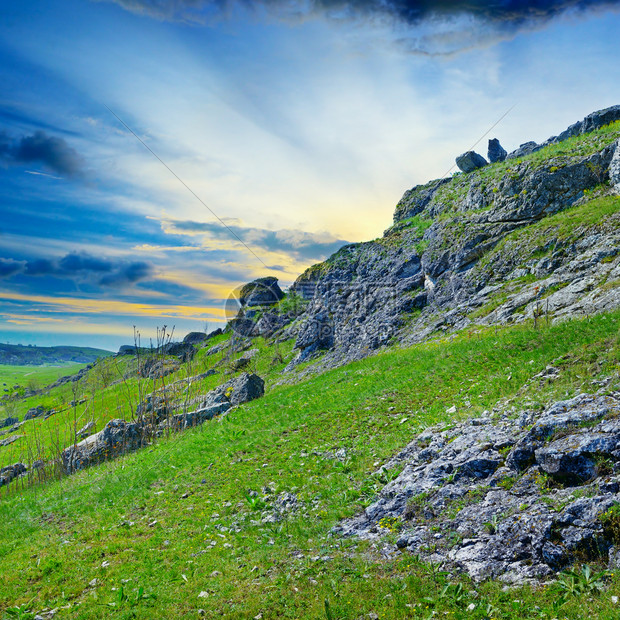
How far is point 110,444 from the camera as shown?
124ft

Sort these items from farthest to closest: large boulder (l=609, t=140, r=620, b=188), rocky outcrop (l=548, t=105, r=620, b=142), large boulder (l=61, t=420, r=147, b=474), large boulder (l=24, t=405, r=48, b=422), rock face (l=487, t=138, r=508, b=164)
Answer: large boulder (l=24, t=405, r=48, b=422)
rock face (l=487, t=138, r=508, b=164)
rocky outcrop (l=548, t=105, r=620, b=142)
large boulder (l=61, t=420, r=147, b=474)
large boulder (l=609, t=140, r=620, b=188)

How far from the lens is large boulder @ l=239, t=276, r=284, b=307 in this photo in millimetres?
123062

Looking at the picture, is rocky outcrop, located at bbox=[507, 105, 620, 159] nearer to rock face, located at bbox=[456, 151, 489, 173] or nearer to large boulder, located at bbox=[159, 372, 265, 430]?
rock face, located at bbox=[456, 151, 489, 173]

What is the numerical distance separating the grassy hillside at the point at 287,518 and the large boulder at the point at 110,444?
32.6 ft

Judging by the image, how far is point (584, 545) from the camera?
26.1ft

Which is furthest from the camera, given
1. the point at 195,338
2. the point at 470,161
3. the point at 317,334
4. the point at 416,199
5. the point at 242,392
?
the point at 195,338

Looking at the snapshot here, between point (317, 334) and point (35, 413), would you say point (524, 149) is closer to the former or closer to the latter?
point (317, 334)

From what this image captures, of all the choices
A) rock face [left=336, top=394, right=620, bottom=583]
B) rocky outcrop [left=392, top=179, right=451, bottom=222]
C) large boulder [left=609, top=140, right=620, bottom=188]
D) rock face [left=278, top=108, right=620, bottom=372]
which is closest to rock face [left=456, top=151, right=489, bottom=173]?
rock face [left=278, top=108, right=620, bottom=372]

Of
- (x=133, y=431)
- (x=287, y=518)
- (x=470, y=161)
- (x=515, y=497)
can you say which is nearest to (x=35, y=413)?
(x=133, y=431)

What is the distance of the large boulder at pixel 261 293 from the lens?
123 m

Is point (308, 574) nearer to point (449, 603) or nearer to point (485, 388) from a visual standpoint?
point (449, 603)

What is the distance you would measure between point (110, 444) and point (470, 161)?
250 ft

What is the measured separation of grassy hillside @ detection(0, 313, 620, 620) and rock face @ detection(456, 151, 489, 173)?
184 ft

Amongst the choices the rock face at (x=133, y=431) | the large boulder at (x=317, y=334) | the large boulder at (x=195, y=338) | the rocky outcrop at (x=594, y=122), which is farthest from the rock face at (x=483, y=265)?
the large boulder at (x=195, y=338)
